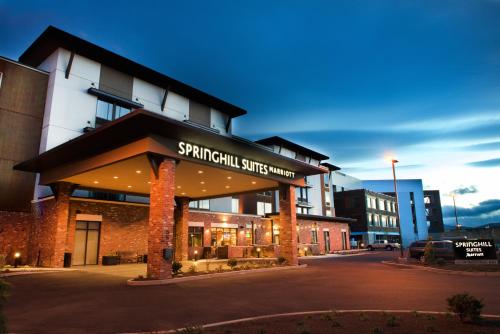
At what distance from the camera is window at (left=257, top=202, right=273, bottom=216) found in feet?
163

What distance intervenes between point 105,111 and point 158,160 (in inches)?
588

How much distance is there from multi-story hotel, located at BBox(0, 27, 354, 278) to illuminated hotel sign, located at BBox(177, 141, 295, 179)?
0.06 metres

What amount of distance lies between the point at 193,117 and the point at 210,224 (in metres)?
11.9

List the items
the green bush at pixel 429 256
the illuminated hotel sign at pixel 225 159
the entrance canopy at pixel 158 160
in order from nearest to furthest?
the entrance canopy at pixel 158 160, the illuminated hotel sign at pixel 225 159, the green bush at pixel 429 256

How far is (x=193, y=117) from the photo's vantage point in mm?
35219

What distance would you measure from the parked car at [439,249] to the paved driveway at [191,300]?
13.0 meters

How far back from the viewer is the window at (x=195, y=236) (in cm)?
3581

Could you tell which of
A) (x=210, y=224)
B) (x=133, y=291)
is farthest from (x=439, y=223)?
(x=133, y=291)

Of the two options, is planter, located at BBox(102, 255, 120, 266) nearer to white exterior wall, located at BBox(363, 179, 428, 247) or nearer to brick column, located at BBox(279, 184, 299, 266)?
brick column, located at BBox(279, 184, 299, 266)

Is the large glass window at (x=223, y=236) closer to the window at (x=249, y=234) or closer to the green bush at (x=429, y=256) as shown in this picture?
the window at (x=249, y=234)

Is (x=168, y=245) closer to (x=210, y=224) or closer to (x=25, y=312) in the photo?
(x=25, y=312)

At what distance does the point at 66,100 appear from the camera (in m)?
26.1

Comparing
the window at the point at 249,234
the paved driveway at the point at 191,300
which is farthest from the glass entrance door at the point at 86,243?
the window at the point at 249,234

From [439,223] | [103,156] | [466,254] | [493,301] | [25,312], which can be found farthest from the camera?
[439,223]
